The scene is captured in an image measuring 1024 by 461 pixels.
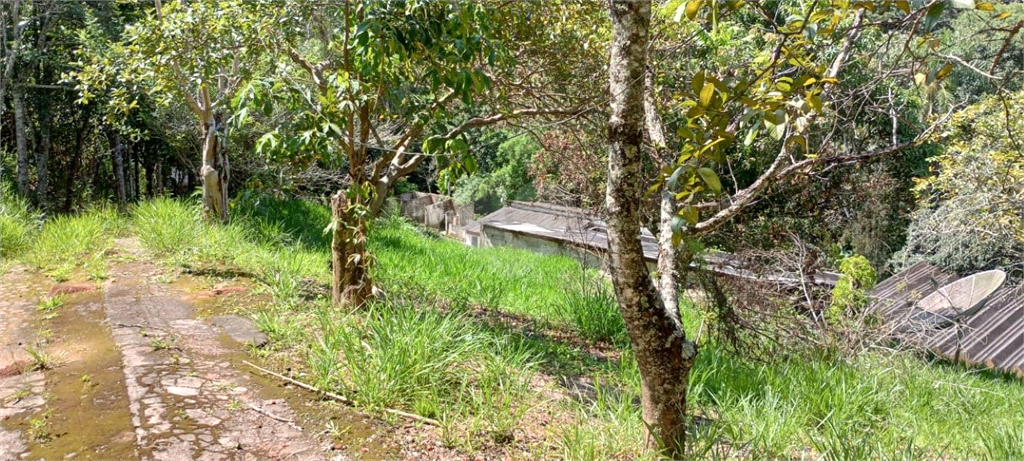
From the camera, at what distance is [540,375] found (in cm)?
396

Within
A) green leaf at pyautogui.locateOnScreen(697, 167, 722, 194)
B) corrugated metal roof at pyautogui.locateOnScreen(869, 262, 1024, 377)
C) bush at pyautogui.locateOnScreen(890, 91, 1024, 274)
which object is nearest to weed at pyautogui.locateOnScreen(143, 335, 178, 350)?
green leaf at pyautogui.locateOnScreen(697, 167, 722, 194)

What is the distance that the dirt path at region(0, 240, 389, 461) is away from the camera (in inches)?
110

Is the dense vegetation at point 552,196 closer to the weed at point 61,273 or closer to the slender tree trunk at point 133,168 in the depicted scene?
the weed at point 61,273

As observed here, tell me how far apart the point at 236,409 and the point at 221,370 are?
520 millimetres

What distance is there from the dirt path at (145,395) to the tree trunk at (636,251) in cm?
117

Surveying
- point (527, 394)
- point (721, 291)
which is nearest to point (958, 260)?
point (721, 291)

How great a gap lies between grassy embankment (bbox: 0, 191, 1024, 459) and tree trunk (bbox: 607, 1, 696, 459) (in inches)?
11.1

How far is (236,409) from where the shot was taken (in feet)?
10.3

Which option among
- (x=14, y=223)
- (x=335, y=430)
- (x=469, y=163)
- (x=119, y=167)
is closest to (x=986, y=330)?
(x=469, y=163)

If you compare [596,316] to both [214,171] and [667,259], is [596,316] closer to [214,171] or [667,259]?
[667,259]

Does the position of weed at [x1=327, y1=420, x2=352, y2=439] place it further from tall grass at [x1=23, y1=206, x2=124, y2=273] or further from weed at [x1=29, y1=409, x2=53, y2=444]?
tall grass at [x1=23, y1=206, x2=124, y2=273]

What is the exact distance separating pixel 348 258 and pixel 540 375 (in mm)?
1501

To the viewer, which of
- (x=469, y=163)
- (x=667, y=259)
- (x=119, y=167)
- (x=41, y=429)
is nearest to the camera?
(x=41, y=429)

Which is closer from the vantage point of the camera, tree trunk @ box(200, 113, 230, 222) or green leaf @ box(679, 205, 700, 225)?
green leaf @ box(679, 205, 700, 225)
